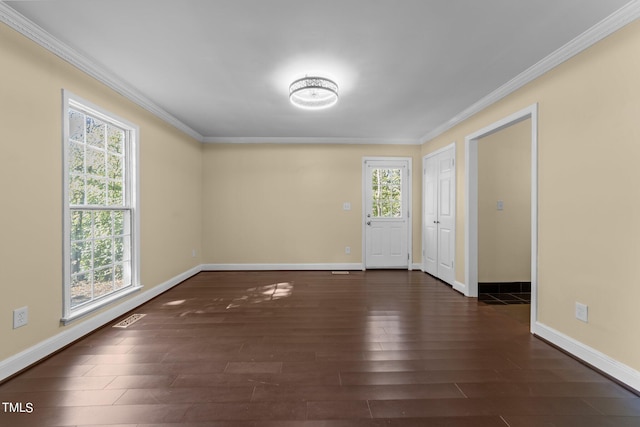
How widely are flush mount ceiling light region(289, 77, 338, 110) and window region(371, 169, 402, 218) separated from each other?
2.67m

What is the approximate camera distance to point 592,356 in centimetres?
218

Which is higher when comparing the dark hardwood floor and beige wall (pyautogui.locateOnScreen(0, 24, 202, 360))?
beige wall (pyautogui.locateOnScreen(0, 24, 202, 360))

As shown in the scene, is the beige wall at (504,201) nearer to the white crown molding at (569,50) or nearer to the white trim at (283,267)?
the white crown molding at (569,50)

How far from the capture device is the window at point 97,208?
2.62 metres

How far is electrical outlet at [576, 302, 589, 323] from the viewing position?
226 cm

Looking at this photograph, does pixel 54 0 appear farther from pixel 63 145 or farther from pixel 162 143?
pixel 162 143

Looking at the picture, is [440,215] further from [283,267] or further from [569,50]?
[283,267]

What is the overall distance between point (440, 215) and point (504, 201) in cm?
96

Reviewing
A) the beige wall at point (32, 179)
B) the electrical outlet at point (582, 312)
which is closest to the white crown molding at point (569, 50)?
the electrical outlet at point (582, 312)

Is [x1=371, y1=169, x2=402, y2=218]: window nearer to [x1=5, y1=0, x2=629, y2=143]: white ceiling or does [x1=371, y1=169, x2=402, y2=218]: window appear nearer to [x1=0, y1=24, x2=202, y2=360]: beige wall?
[x1=5, y1=0, x2=629, y2=143]: white ceiling

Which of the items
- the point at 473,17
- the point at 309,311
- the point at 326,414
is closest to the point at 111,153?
the point at 309,311

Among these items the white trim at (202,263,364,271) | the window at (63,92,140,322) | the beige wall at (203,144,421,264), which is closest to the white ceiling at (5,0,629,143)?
the window at (63,92,140,322)

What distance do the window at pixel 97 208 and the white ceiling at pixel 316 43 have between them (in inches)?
22.6

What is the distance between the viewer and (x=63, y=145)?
2.47 m
